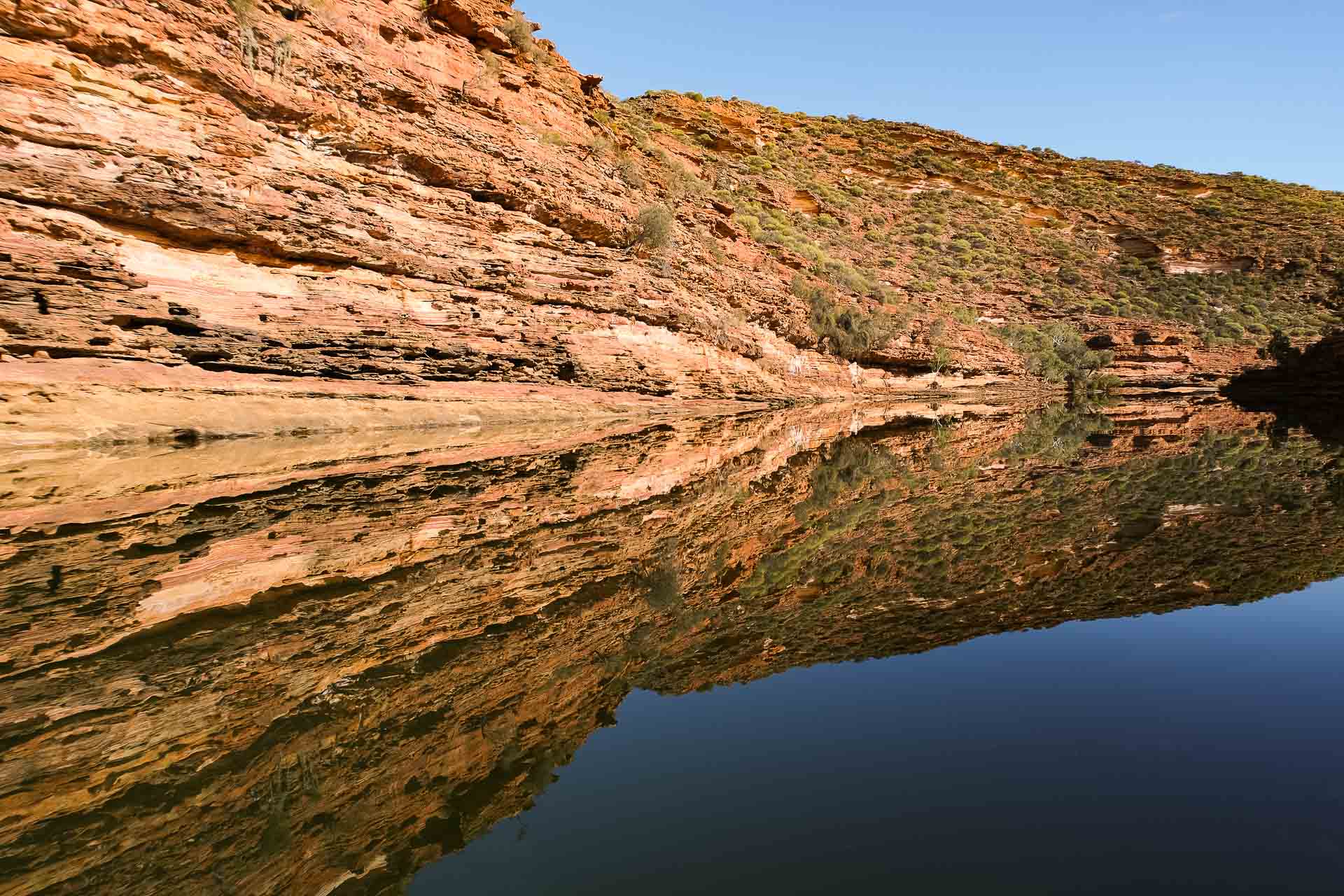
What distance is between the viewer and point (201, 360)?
13852 millimetres

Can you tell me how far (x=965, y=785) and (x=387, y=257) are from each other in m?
17.7

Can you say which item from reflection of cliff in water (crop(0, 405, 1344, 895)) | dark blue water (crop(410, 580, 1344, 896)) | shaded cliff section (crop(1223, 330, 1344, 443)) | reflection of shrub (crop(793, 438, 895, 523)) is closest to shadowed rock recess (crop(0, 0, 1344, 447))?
reflection of cliff in water (crop(0, 405, 1344, 895))

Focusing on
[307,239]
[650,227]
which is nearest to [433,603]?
[307,239]

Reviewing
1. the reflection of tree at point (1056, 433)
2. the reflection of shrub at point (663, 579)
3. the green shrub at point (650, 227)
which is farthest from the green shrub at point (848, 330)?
the reflection of shrub at point (663, 579)

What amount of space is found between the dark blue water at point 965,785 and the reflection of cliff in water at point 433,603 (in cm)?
28

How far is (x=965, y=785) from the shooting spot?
97.7 inches

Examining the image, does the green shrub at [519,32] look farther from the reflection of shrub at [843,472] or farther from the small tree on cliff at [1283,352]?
the small tree on cliff at [1283,352]

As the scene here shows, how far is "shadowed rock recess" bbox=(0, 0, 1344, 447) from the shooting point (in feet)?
40.9

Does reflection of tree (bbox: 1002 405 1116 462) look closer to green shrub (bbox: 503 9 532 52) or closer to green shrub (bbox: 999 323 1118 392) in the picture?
green shrub (bbox: 999 323 1118 392)

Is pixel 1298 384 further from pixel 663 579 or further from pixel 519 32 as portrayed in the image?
pixel 663 579

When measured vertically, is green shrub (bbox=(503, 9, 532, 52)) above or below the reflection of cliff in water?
above

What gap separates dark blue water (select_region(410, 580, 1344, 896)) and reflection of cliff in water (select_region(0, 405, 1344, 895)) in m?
0.28

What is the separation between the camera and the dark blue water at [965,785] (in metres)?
2.04

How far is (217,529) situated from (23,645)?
110 inches
